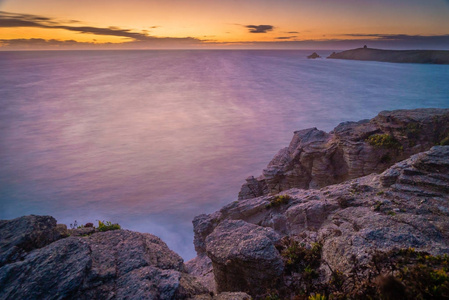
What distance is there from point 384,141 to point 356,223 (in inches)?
344

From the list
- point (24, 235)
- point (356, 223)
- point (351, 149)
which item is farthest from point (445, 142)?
point (24, 235)

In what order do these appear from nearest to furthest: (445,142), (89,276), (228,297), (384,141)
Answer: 1. (89,276)
2. (228,297)
3. (445,142)
4. (384,141)

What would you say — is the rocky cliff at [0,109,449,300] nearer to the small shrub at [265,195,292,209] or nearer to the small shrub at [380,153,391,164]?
the small shrub at [265,195,292,209]

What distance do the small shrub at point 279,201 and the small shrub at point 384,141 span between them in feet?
22.4

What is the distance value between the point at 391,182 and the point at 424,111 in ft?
29.6

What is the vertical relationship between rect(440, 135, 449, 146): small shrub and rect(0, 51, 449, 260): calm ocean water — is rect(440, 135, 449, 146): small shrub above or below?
above

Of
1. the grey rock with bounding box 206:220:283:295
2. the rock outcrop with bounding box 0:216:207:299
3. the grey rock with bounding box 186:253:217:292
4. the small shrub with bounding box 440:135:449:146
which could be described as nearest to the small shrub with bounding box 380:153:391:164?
the small shrub with bounding box 440:135:449:146

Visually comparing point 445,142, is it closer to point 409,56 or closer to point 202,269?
point 202,269

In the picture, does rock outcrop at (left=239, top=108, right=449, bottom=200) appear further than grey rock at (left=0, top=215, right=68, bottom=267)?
Yes

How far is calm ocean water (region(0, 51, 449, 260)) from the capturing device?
31297 mm

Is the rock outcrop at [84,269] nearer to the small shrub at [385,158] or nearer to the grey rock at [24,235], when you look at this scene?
the grey rock at [24,235]

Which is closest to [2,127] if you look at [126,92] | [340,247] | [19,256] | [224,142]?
[126,92]

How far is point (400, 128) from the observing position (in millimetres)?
15852

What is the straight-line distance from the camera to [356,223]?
923 cm
